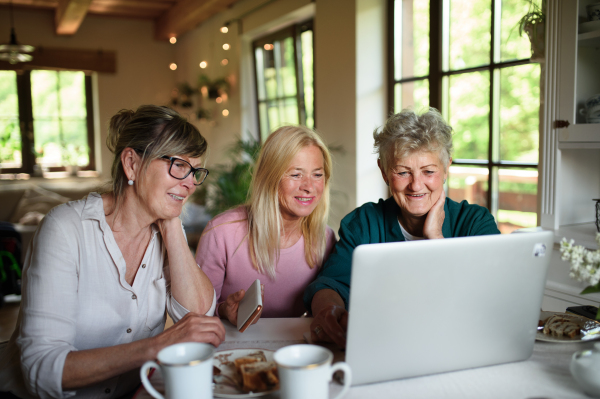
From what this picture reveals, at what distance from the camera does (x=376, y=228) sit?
1.58 meters

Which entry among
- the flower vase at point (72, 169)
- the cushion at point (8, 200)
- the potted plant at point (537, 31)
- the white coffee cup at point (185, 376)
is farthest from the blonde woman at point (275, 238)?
the flower vase at point (72, 169)

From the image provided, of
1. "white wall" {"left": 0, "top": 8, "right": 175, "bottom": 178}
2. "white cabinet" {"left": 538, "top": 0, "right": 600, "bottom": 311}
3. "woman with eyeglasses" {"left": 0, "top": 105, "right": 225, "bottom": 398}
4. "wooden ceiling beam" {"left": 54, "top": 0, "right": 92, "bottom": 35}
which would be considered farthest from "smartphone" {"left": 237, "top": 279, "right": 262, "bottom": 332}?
"white wall" {"left": 0, "top": 8, "right": 175, "bottom": 178}

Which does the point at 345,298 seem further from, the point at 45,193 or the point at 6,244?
the point at 45,193

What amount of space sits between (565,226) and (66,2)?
→ 527 centimetres

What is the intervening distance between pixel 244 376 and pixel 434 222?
A: 0.85 metres

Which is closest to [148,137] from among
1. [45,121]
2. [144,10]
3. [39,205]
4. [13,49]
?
[13,49]

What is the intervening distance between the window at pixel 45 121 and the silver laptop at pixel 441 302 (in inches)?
267

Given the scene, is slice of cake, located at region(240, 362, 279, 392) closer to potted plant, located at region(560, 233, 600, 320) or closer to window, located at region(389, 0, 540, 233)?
potted plant, located at region(560, 233, 600, 320)

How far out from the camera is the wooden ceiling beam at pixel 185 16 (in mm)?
5064

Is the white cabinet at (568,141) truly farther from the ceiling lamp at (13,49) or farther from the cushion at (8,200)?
the cushion at (8,200)

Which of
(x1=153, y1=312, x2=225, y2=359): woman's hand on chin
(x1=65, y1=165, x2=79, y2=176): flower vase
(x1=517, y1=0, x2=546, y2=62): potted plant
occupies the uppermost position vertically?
(x1=517, y1=0, x2=546, y2=62): potted plant

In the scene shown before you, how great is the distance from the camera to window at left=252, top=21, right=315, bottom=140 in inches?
170

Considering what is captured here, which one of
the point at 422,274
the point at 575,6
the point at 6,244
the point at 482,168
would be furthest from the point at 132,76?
the point at 422,274

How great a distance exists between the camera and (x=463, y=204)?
5.22 feet
